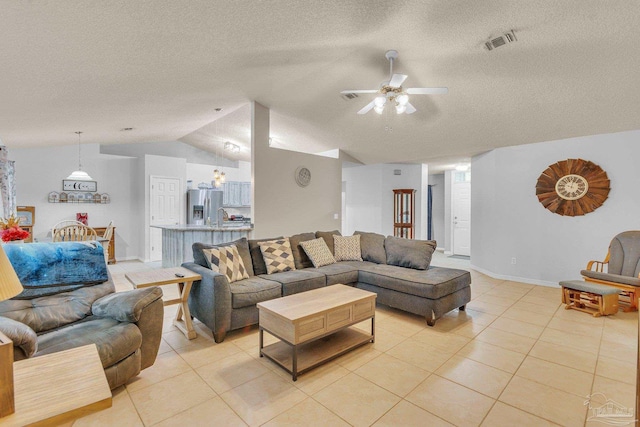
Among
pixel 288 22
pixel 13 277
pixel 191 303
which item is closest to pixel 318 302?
pixel 191 303

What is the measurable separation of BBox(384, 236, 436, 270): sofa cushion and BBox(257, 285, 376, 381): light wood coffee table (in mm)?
1301

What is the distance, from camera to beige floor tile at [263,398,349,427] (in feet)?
5.89

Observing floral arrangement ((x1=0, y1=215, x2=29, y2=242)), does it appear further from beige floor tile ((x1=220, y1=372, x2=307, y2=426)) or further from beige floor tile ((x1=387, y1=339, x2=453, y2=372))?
beige floor tile ((x1=387, y1=339, x2=453, y2=372))

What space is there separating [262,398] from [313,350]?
0.68 m

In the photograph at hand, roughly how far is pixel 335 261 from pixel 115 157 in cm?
620

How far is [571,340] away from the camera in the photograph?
2922 millimetres

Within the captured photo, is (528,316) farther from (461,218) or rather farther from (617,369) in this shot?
(461,218)

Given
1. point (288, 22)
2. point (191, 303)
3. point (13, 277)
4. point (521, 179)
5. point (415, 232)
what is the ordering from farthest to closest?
point (415, 232) < point (521, 179) < point (191, 303) < point (288, 22) < point (13, 277)

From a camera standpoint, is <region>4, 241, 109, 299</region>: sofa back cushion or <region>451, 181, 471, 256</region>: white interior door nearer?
<region>4, 241, 109, 299</region>: sofa back cushion

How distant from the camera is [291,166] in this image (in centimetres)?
537

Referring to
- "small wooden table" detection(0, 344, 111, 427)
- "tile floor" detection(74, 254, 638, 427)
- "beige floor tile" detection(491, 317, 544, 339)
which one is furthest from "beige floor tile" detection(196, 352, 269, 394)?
"beige floor tile" detection(491, 317, 544, 339)

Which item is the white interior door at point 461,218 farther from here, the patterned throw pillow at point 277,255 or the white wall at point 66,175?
the white wall at point 66,175

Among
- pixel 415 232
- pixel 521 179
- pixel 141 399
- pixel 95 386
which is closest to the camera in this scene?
pixel 95 386

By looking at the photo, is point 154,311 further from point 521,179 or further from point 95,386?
point 521,179
